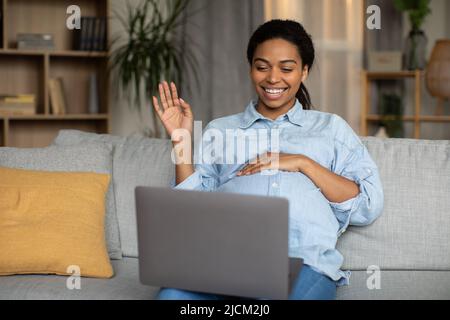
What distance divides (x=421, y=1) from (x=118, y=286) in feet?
11.2

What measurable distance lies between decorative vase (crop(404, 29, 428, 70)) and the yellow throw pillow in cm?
321

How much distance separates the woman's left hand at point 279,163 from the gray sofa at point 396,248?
33 centimetres

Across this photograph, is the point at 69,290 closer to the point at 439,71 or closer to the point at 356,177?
the point at 356,177

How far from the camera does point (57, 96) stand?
175 inches

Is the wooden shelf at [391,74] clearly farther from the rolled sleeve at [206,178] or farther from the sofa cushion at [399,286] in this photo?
the rolled sleeve at [206,178]

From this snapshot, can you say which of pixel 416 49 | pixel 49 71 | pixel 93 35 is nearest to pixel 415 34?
pixel 416 49

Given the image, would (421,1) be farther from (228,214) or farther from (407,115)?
(228,214)

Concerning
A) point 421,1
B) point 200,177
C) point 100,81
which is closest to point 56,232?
point 200,177

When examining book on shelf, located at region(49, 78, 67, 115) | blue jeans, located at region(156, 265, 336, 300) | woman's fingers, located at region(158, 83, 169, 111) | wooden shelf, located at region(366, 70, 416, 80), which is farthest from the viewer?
wooden shelf, located at region(366, 70, 416, 80)

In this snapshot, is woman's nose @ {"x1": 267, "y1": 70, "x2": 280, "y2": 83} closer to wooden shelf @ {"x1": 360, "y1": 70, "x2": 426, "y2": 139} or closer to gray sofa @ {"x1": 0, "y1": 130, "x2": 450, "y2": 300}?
gray sofa @ {"x1": 0, "y1": 130, "x2": 450, "y2": 300}

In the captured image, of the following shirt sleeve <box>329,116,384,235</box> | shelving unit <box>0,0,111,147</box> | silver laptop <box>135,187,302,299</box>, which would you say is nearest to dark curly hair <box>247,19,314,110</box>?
shirt sleeve <box>329,116,384,235</box>

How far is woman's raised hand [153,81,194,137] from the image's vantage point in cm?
195

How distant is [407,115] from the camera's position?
5102 millimetres

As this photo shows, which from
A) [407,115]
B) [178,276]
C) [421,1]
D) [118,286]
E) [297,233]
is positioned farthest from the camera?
[407,115]
